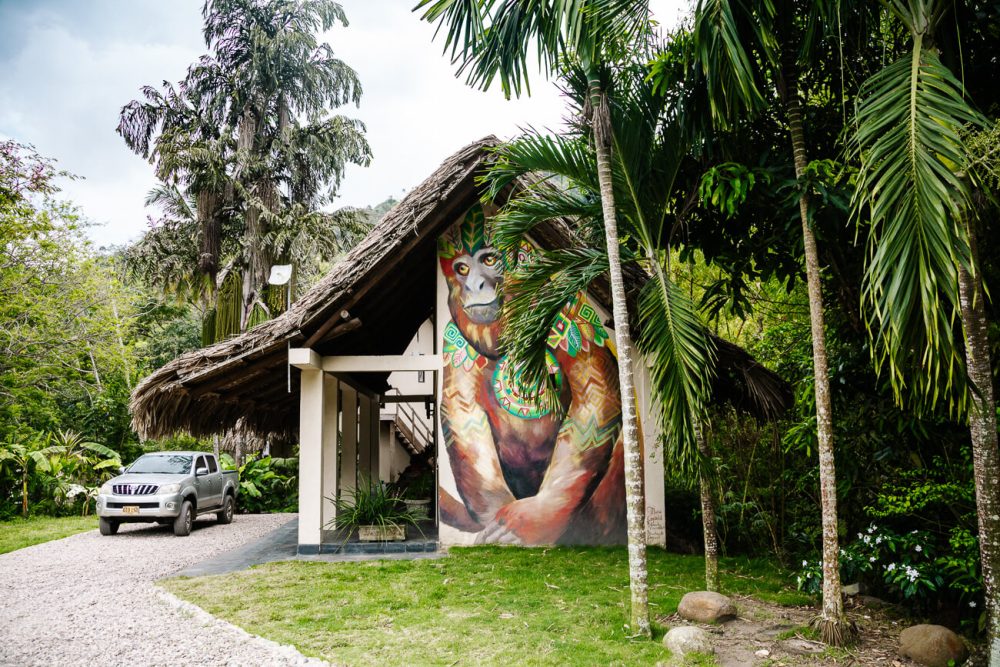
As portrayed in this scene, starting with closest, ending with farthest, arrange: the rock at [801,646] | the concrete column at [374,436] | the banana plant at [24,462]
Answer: the rock at [801,646] < the banana plant at [24,462] < the concrete column at [374,436]

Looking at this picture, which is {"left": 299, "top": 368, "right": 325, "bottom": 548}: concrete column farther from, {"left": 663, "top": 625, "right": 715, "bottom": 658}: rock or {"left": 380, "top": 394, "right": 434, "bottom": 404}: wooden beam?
{"left": 380, "top": 394, "right": 434, "bottom": 404}: wooden beam

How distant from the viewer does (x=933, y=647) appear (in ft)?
12.1

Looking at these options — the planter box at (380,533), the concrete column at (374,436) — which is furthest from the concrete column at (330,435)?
the concrete column at (374,436)

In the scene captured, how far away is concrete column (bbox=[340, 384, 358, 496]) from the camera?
413 inches

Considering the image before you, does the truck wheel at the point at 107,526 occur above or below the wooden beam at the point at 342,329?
below

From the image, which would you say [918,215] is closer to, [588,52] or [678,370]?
[678,370]

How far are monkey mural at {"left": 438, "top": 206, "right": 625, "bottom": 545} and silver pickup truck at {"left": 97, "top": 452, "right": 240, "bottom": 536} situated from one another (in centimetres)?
517

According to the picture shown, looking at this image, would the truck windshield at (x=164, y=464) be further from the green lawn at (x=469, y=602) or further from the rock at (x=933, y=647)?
the rock at (x=933, y=647)

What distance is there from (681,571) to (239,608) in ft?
13.2

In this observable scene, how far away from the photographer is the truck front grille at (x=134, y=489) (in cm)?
988

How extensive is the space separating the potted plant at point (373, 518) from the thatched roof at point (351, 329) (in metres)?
1.75

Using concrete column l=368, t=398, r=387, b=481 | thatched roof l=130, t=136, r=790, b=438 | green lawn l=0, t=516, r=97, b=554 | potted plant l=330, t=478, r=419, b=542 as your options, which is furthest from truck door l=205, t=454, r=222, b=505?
potted plant l=330, t=478, r=419, b=542

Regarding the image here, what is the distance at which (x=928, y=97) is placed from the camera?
2980 millimetres

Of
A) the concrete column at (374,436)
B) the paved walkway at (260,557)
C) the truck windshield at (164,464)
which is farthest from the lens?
the concrete column at (374,436)
